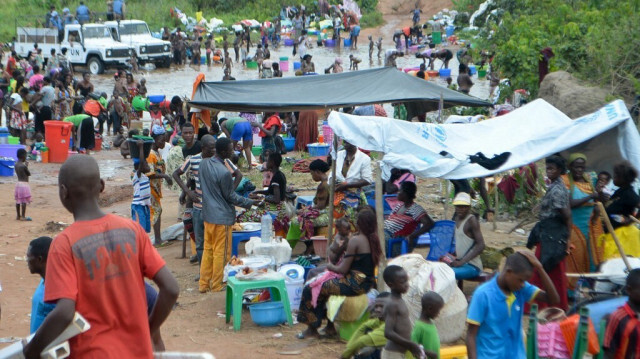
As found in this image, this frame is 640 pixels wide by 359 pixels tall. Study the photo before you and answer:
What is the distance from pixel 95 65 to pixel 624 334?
2921 cm

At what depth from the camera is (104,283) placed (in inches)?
123

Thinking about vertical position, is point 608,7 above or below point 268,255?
above

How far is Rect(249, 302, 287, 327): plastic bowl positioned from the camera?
24.8 feet

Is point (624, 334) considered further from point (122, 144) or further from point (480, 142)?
point (122, 144)

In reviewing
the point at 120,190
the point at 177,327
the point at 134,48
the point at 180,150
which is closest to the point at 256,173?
the point at 120,190

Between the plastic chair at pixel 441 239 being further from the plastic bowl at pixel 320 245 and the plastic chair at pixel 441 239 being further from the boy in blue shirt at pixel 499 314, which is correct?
the boy in blue shirt at pixel 499 314

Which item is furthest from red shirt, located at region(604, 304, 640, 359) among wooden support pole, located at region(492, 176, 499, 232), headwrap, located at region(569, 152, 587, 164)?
wooden support pole, located at region(492, 176, 499, 232)

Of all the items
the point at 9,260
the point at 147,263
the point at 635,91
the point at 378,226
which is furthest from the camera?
the point at 635,91

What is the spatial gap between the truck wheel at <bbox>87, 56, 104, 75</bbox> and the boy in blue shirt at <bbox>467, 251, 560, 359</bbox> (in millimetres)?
28624

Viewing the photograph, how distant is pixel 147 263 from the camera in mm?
3270

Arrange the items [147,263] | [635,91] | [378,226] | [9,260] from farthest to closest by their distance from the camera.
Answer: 1. [635,91]
2. [9,260]
3. [378,226]
4. [147,263]

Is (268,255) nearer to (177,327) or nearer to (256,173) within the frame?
(177,327)

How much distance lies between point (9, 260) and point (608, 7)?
11.1m

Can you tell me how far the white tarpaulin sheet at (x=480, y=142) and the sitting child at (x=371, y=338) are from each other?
1.65 m
